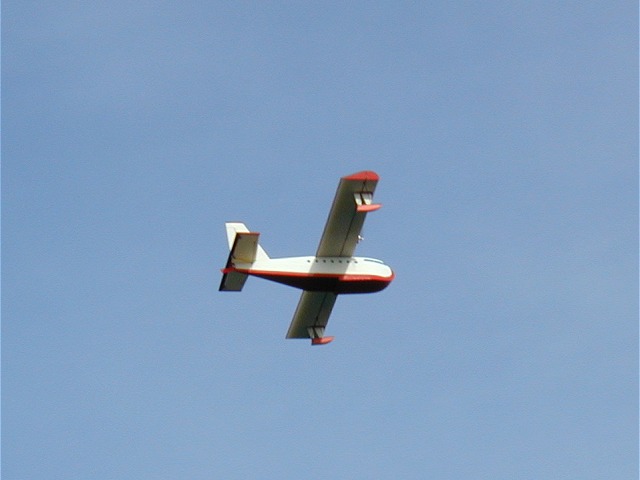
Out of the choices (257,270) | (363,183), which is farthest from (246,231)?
(363,183)

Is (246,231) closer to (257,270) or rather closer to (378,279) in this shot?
(257,270)

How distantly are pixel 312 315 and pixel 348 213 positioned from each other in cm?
823

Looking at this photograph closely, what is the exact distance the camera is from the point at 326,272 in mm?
68625

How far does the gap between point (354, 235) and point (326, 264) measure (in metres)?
1.99

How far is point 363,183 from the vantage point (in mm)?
66188

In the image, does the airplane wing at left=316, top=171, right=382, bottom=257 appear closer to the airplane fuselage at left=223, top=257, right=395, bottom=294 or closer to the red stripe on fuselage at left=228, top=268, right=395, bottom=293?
the airplane fuselage at left=223, top=257, right=395, bottom=294

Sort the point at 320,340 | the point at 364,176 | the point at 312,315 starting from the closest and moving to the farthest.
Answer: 1. the point at 364,176
2. the point at 312,315
3. the point at 320,340

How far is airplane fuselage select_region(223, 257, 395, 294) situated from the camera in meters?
67.2

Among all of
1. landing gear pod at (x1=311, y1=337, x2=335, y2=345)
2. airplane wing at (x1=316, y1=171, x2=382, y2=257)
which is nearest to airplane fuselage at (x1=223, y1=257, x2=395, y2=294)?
airplane wing at (x1=316, y1=171, x2=382, y2=257)

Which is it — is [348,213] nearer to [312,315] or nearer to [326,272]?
[326,272]

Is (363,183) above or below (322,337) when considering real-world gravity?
above

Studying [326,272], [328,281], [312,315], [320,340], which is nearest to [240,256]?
[326,272]

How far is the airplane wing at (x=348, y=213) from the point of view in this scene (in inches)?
2601

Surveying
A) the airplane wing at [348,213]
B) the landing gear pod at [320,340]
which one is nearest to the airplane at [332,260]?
the airplane wing at [348,213]
